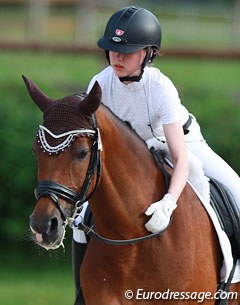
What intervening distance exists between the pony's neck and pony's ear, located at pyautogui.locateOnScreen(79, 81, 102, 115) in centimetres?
17

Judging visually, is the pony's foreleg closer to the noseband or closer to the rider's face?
the noseband

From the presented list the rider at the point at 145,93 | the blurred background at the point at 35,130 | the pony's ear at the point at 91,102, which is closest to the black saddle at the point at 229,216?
the rider at the point at 145,93

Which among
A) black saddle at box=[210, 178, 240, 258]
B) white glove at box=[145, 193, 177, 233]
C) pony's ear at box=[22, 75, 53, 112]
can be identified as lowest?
black saddle at box=[210, 178, 240, 258]

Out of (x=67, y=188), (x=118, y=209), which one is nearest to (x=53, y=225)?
(x=67, y=188)

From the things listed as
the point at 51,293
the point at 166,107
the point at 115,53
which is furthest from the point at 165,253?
the point at 51,293

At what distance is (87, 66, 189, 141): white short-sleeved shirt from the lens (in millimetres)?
5484

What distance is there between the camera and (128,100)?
18.4 ft

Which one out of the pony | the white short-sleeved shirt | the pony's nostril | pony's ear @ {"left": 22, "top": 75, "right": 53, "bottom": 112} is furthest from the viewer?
the white short-sleeved shirt

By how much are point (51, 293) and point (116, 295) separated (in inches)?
188

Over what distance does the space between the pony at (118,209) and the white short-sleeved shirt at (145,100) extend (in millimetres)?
193

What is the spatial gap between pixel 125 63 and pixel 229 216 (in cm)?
119

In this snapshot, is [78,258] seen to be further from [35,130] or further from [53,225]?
[35,130]

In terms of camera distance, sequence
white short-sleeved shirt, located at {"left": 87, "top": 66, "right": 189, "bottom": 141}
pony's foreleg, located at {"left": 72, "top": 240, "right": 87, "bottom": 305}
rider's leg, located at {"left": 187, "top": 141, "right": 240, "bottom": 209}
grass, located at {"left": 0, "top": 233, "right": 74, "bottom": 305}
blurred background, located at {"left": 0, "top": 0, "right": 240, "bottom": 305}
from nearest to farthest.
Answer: white short-sleeved shirt, located at {"left": 87, "top": 66, "right": 189, "bottom": 141} < pony's foreleg, located at {"left": 72, "top": 240, "right": 87, "bottom": 305} < rider's leg, located at {"left": 187, "top": 141, "right": 240, "bottom": 209} < grass, located at {"left": 0, "top": 233, "right": 74, "bottom": 305} < blurred background, located at {"left": 0, "top": 0, "right": 240, "bottom": 305}

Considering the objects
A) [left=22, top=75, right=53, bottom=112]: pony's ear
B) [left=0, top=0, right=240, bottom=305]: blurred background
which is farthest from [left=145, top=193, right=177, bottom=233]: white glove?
[left=22, top=75, right=53, bottom=112]: pony's ear
